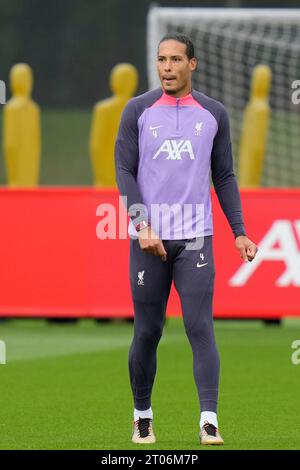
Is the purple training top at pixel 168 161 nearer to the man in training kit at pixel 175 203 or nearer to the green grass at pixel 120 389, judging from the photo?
the man in training kit at pixel 175 203

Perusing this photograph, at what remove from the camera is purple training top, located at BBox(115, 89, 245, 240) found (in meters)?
8.24

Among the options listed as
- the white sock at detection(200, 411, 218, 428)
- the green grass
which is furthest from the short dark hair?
the green grass

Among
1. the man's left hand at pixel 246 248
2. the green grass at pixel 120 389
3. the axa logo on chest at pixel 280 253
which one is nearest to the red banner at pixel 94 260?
the axa logo on chest at pixel 280 253

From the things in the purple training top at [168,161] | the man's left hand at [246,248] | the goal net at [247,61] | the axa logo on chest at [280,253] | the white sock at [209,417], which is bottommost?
the white sock at [209,417]

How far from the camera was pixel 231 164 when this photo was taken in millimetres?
8523

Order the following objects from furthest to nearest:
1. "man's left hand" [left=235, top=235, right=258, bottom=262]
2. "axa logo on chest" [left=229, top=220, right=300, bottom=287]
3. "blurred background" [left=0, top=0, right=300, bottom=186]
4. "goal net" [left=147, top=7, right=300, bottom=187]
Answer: "blurred background" [left=0, top=0, right=300, bottom=186] < "goal net" [left=147, top=7, right=300, bottom=187] < "axa logo on chest" [left=229, top=220, right=300, bottom=287] < "man's left hand" [left=235, top=235, right=258, bottom=262]

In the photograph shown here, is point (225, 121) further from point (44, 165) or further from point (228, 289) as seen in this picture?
point (44, 165)

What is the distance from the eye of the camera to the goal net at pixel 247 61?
18.9 metres

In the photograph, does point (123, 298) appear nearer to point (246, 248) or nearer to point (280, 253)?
point (280, 253)

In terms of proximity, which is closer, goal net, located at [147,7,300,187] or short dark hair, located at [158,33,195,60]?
short dark hair, located at [158,33,195,60]

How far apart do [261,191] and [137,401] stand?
25.4 feet

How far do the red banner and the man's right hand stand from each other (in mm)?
7582

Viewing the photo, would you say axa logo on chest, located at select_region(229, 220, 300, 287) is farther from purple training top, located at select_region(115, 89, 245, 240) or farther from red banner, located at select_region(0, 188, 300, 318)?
purple training top, located at select_region(115, 89, 245, 240)

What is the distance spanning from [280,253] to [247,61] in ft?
38.4
